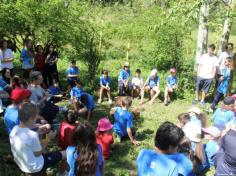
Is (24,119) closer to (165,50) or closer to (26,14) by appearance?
(26,14)

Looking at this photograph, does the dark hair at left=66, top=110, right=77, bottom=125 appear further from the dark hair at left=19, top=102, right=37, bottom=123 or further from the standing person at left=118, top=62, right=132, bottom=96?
the standing person at left=118, top=62, right=132, bottom=96

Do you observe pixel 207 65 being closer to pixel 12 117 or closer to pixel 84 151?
pixel 12 117

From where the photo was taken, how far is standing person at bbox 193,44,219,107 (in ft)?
34.1

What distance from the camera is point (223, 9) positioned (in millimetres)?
11812

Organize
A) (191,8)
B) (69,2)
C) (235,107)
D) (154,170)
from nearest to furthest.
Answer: (154,170) < (235,107) < (191,8) < (69,2)

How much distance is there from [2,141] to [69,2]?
684cm

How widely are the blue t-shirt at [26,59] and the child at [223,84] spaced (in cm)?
555

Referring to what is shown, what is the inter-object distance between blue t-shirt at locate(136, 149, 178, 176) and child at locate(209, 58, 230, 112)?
23.5 ft

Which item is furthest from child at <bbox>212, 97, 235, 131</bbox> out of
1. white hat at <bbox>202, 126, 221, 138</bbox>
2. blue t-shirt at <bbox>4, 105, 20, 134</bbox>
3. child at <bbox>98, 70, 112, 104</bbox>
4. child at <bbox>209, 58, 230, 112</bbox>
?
child at <bbox>98, 70, 112, 104</bbox>

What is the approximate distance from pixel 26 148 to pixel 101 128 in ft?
7.48

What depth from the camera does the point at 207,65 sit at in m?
10.4

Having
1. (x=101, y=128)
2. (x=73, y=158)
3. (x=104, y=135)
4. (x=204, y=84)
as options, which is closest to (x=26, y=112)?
(x=73, y=158)

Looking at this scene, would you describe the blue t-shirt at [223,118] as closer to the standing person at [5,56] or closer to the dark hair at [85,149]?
the dark hair at [85,149]

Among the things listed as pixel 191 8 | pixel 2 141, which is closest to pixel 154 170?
pixel 2 141
